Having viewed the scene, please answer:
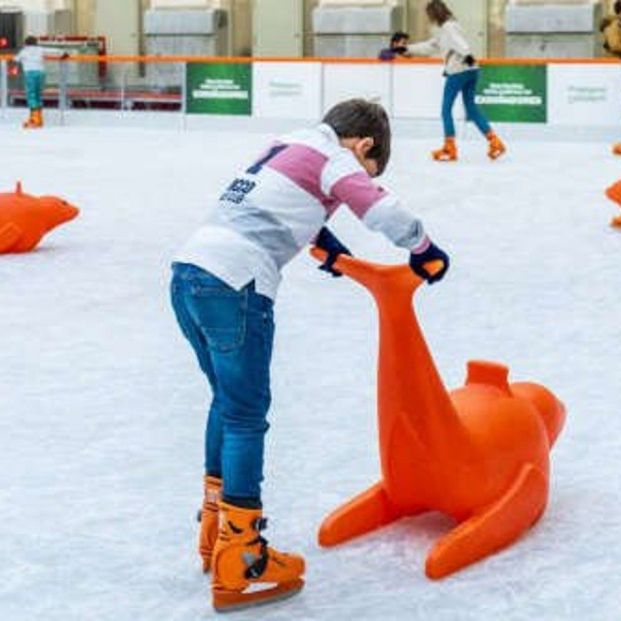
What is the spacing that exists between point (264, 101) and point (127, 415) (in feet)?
55.3

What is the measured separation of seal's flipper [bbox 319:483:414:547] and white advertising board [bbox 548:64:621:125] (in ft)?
52.3

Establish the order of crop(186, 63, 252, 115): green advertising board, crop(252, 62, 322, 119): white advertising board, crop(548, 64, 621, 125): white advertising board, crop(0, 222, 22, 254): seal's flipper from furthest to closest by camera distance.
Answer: crop(186, 63, 252, 115): green advertising board < crop(252, 62, 322, 119): white advertising board < crop(548, 64, 621, 125): white advertising board < crop(0, 222, 22, 254): seal's flipper

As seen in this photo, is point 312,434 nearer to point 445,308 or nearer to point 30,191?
point 445,308

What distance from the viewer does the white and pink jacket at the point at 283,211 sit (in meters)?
3.25

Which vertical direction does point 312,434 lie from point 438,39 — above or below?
below

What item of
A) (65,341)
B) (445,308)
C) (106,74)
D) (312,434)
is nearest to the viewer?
(312,434)

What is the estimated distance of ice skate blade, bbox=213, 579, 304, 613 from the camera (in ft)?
10.8

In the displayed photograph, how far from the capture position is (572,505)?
13.4 ft

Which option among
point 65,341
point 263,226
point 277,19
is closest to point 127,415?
point 65,341

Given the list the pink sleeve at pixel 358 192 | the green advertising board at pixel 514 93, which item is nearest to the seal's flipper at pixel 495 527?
the pink sleeve at pixel 358 192

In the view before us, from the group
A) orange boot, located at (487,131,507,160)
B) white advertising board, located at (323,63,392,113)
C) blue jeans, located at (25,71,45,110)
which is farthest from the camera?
blue jeans, located at (25,71,45,110)

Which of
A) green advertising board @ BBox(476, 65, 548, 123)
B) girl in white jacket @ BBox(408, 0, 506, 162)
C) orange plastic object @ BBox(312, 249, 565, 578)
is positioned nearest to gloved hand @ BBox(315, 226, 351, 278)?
orange plastic object @ BBox(312, 249, 565, 578)

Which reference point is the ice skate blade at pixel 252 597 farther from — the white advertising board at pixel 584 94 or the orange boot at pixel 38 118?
the orange boot at pixel 38 118

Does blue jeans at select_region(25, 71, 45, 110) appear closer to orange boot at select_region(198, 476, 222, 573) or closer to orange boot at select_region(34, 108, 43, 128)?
orange boot at select_region(34, 108, 43, 128)
